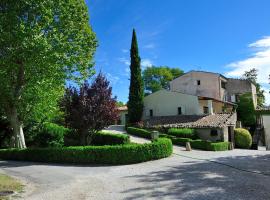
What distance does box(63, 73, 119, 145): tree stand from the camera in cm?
2300

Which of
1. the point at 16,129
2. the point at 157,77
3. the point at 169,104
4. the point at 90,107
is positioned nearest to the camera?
the point at 90,107

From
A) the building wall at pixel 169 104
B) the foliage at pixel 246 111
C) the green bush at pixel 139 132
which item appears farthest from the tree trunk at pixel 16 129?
the foliage at pixel 246 111

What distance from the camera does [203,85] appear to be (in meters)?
56.0

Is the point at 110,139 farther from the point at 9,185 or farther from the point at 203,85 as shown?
the point at 203,85

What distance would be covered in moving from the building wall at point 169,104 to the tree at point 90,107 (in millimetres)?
23342

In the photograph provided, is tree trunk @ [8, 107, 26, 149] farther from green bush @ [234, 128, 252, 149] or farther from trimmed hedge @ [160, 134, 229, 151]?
green bush @ [234, 128, 252, 149]

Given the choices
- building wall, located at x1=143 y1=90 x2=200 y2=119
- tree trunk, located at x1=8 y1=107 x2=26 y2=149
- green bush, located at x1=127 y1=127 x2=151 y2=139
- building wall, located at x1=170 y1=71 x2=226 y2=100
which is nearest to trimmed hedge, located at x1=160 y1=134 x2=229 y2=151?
green bush, located at x1=127 y1=127 x2=151 y2=139

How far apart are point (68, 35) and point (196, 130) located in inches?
856

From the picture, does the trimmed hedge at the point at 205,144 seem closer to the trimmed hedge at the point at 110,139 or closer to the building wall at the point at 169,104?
the trimmed hedge at the point at 110,139

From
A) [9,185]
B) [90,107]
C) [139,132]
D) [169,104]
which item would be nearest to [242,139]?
[169,104]

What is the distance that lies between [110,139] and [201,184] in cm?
1759

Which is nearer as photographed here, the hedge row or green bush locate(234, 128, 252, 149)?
the hedge row

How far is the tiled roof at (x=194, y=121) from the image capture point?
38.1 metres

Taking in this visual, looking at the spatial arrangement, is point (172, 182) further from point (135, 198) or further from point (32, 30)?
point (32, 30)
